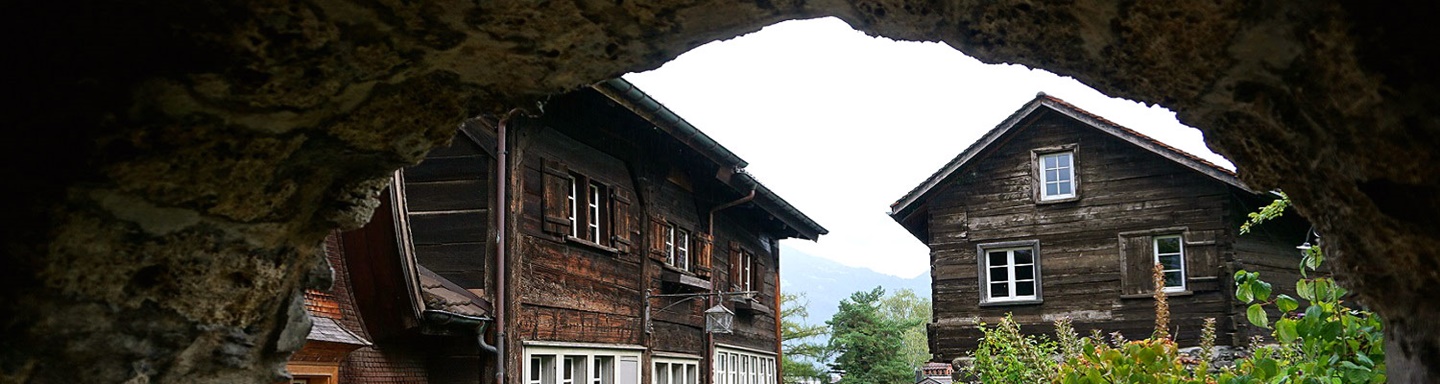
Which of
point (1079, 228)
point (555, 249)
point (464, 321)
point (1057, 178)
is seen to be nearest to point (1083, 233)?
→ point (1079, 228)

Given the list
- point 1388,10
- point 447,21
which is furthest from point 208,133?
point 1388,10

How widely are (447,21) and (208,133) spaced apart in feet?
2.55

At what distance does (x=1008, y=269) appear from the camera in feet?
63.0

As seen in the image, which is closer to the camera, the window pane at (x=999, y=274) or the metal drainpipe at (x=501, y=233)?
the metal drainpipe at (x=501, y=233)

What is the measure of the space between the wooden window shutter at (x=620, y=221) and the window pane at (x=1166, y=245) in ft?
A: 29.8

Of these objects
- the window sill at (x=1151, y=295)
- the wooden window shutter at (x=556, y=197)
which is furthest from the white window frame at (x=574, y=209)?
the window sill at (x=1151, y=295)

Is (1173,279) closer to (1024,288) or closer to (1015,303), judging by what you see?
(1024,288)

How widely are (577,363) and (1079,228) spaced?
935 cm

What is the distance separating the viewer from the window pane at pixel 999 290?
19156 millimetres

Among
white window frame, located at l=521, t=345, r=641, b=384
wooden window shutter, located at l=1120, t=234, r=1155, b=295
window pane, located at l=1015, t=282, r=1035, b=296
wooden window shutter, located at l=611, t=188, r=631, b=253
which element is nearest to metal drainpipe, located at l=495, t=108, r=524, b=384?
white window frame, located at l=521, t=345, r=641, b=384

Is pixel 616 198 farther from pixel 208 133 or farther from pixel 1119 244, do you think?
pixel 208 133

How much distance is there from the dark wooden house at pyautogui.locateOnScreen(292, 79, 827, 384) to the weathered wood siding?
412 centimetres

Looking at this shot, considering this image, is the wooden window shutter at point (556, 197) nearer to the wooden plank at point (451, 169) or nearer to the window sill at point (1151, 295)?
the wooden plank at point (451, 169)

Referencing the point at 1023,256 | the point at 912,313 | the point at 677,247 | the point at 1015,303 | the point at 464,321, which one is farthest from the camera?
the point at 912,313
